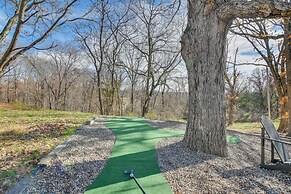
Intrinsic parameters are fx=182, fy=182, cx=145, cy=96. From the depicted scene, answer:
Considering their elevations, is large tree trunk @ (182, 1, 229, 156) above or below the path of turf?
above

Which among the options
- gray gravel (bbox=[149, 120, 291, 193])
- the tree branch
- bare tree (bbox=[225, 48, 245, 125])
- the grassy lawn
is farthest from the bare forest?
gray gravel (bbox=[149, 120, 291, 193])

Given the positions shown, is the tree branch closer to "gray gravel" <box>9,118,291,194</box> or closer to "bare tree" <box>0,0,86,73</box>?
"gray gravel" <box>9,118,291,194</box>

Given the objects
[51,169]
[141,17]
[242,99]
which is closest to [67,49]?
[141,17]

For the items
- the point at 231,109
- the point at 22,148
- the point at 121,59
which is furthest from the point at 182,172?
the point at 121,59

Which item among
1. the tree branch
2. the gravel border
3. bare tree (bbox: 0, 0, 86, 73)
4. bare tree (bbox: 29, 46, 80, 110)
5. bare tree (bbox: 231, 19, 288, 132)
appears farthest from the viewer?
bare tree (bbox: 29, 46, 80, 110)

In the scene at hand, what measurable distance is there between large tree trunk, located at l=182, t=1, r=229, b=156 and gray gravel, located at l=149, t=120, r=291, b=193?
0.31 meters

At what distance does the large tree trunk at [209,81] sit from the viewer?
3.27 m

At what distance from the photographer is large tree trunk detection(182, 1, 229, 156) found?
3.27 meters

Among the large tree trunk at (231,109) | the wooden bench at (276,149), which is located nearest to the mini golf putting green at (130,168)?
the wooden bench at (276,149)

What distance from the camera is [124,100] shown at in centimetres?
2083

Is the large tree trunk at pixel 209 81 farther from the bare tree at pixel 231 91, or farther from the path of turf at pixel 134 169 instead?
the bare tree at pixel 231 91

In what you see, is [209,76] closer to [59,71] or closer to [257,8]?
[257,8]

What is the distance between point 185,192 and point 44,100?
87.8 ft

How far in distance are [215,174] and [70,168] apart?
2.02 metres
